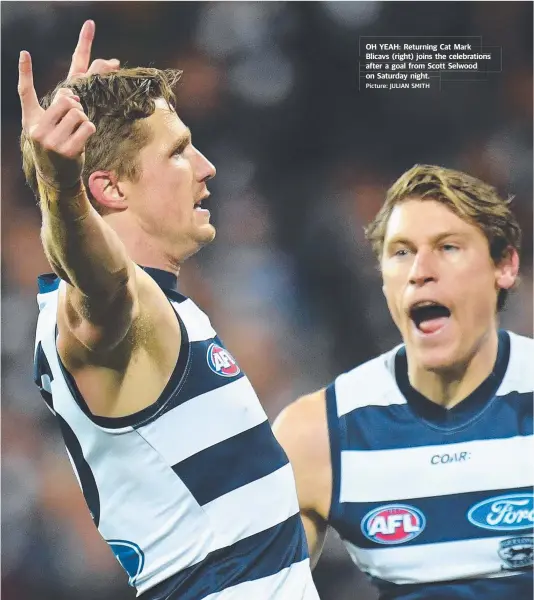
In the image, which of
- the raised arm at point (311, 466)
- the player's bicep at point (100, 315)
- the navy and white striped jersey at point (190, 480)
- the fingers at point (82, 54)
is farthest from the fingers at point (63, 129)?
the raised arm at point (311, 466)

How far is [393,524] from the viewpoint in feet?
5.97

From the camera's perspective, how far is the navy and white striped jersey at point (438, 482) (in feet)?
5.84

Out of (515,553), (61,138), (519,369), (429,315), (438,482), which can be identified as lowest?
(515,553)

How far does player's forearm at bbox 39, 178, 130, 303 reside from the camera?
3.35ft

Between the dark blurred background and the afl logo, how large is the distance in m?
0.79

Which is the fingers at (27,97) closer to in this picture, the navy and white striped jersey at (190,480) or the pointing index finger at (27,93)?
the pointing index finger at (27,93)

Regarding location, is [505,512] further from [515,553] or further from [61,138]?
[61,138]

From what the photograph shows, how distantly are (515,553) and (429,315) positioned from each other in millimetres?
484

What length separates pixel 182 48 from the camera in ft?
6.79

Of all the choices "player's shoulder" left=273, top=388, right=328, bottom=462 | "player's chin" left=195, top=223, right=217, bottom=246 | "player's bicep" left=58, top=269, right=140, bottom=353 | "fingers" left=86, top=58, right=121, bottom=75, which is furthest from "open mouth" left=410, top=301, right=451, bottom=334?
"player's bicep" left=58, top=269, right=140, bottom=353

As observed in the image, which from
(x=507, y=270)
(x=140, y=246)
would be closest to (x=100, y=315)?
(x=140, y=246)

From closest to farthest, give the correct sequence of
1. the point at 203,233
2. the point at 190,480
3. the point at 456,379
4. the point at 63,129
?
the point at 63,129 → the point at 190,480 → the point at 203,233 → the point at 456,379

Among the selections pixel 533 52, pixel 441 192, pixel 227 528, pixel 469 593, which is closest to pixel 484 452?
pixel 469 593

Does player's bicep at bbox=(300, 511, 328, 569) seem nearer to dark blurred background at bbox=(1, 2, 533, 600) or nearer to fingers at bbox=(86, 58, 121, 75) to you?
dark blurred background at bbox=(1, 2, 533, 600)
